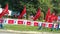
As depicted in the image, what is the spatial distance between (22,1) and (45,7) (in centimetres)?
508

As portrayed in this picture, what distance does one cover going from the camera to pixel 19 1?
1866 inches

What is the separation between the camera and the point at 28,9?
1813 inches

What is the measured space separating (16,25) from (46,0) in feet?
→ 64.6

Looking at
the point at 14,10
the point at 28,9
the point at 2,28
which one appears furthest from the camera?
the point at 14,10

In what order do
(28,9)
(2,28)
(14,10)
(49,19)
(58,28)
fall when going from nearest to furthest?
(2,28), (58,28), (49,19), (28,9), (14,10)

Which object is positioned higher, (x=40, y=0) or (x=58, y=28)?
(x=40, y=0)

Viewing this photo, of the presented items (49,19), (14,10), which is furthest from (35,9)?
(49,19)

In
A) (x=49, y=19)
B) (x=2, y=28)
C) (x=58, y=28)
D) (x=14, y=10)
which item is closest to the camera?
(x=2, y=28)

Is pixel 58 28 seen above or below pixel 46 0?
below

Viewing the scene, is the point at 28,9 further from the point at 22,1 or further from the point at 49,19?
the point at 49,19

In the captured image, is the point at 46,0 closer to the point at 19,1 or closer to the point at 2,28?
the point at 19,1

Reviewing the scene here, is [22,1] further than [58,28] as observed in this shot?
Yes

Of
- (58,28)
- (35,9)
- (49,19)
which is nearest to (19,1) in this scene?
(35,9)

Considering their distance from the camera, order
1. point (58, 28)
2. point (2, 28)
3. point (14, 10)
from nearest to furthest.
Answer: point (2, 28) < point (58, 28) < point (14, 10)
